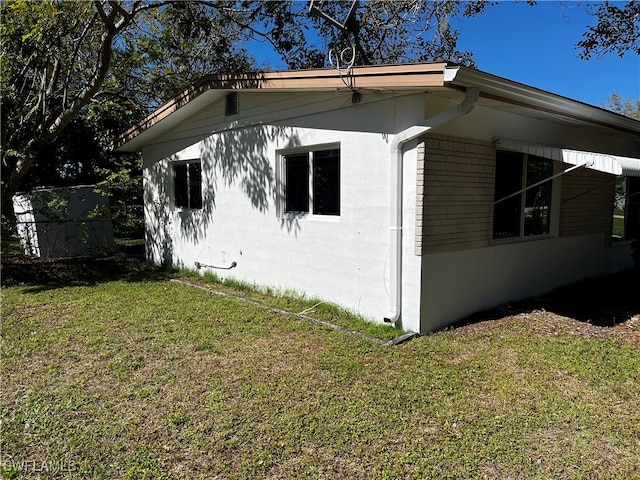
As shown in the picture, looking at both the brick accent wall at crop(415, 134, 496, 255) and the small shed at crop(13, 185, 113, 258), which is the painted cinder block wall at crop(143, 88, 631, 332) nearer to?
the brick accent wall at crop(415, 134, 496, 255)

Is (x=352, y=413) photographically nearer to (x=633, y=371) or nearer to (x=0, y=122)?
(x=633, y=371)

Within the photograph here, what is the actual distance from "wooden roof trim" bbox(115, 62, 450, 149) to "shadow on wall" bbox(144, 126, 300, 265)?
82 cm

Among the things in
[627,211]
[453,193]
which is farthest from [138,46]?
[627,211]

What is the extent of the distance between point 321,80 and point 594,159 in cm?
368

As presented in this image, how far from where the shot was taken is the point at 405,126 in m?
5.23

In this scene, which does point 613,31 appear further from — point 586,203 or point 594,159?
point 594,159

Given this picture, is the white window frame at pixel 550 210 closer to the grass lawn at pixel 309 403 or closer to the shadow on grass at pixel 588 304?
the shadow on grass at pixel 588 304

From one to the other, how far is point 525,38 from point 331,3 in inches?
234

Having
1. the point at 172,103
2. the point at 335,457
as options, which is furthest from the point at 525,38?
the point at 335,457

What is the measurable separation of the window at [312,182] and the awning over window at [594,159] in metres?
2.52

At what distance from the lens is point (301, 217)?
22.6 ft

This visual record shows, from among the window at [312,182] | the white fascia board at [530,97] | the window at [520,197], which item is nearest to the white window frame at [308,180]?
the window at [312,182]

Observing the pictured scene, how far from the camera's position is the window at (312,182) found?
6371 millimetres

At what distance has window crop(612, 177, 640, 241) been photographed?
9.84 metres
